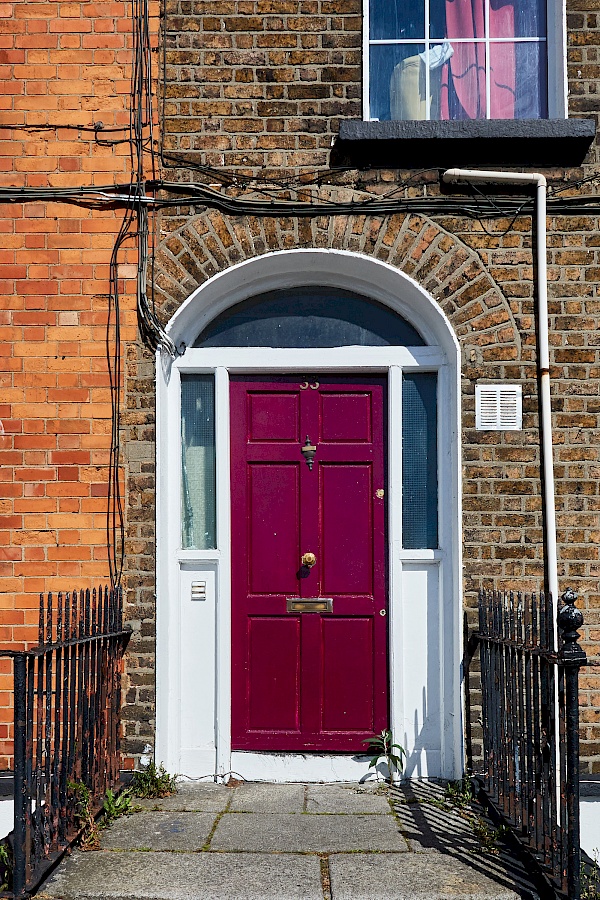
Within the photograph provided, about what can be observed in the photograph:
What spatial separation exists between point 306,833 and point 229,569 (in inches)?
62.8

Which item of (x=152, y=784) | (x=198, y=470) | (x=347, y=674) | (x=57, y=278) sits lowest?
(x=152, y=784)

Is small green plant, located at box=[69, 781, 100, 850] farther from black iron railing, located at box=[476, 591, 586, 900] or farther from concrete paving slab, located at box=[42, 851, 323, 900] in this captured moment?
black iron railing, located at box=[476, 591, 586, 900]

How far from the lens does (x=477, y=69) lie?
211 inches

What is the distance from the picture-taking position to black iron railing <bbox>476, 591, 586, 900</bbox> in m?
3.50

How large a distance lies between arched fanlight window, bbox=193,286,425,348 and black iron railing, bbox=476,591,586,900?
1769mm

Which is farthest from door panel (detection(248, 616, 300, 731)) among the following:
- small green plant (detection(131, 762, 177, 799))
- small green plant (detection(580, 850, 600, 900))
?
small green plant (detection(580, 850, 600, 900))

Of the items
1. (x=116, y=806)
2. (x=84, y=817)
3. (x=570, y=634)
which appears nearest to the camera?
(x=570, y=634)

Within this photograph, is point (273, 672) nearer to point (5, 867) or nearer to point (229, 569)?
point (229, 569)

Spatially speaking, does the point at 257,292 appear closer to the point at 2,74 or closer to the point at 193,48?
the point at 193,48

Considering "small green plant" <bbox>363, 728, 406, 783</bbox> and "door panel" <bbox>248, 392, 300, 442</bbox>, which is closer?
"small green plant" <bbox>363, 728, 406, 783</bbox>

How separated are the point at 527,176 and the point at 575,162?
317 mm

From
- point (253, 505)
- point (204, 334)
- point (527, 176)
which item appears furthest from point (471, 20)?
point (253, 505)

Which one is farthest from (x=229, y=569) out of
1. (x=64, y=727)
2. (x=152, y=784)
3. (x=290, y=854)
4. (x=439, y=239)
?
(x=439, y=239)

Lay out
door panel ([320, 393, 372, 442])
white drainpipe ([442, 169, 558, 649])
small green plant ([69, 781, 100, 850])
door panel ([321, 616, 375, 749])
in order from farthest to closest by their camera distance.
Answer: door panel ([320, 393, 372, 442]) < door panel ([321, 616, 375, 749]) < white drainpipe ([442, 169, 558, 649]) < small green plant ([69, 781, 100, 850])
